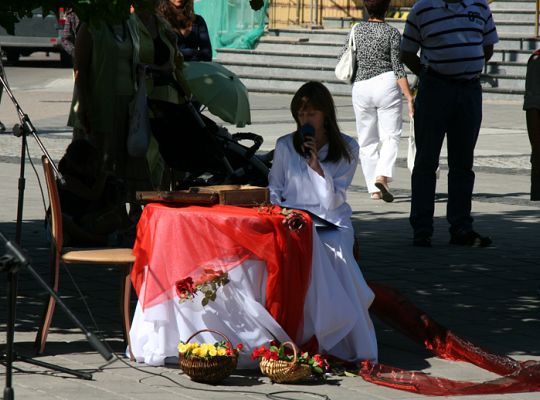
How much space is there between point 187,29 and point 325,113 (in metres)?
4.23

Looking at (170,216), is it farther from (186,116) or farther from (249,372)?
(186,116)

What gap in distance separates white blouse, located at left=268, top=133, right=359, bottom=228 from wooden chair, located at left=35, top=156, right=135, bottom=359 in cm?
86

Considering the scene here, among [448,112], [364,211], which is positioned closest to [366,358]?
[448,112]

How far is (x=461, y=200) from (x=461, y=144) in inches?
17.9

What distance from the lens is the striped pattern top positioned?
35.1 feet

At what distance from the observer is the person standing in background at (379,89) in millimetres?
12867

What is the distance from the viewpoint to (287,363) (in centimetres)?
649

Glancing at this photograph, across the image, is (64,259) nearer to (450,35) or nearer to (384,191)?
(450,35)

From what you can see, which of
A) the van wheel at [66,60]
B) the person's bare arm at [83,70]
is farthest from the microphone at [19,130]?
the van wheel at [66,60]

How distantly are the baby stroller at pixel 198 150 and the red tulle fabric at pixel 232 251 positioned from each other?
2807 millimetres

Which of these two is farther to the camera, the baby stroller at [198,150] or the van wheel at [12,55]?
the van wheel at [12,55]

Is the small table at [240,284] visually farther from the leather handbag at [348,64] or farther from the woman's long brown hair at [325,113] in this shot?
the leather handbag at [348,64]

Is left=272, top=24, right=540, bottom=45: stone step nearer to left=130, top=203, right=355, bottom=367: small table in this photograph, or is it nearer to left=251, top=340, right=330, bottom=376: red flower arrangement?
left=130, top=203, right=355, bottom=367: small table

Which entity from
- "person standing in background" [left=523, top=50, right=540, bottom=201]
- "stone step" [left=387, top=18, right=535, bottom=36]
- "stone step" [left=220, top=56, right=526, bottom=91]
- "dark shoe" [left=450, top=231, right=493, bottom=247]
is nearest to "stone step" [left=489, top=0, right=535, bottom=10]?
"stone step" [left=387, top=18, right=535, bottom=36]
